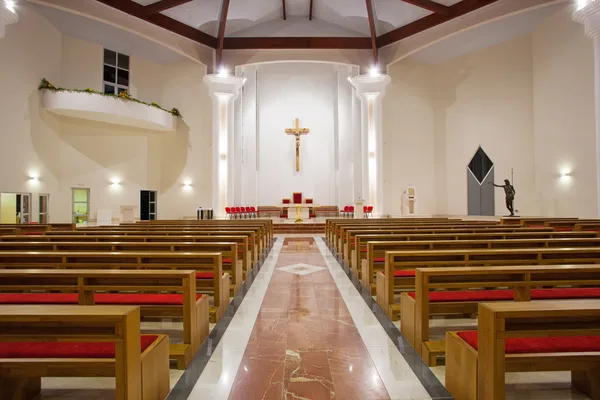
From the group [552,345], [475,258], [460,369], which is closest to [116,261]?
[460,369]

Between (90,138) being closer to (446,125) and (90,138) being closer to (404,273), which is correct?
(446,125)

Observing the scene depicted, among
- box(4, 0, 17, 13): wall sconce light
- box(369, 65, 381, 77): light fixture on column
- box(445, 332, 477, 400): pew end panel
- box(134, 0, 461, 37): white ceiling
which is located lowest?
box(445, 332, 477, 400): pew end panel

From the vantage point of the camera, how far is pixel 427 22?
42.9 ft

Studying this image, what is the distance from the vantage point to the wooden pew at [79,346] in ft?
4.56

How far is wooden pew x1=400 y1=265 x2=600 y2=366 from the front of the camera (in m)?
2.20

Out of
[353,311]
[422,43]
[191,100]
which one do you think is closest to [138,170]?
[191,100]

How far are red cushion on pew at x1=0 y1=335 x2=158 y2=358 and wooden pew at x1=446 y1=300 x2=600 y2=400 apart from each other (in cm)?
147

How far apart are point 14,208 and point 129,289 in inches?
406

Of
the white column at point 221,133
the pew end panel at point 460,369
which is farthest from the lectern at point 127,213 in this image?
the pew end panel at point 460,369

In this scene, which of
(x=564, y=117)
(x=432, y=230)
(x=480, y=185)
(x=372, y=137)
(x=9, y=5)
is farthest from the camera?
(x=372, y=137)

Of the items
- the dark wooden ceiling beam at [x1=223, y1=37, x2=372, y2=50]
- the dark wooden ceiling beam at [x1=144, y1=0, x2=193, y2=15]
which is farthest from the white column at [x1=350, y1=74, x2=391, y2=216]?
the dark wooden ceiling beam at [x1=144, y1=0, x2=193, y2=15]

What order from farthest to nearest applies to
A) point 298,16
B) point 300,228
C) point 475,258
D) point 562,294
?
point 298,16
point 300,228
point 475,258
point 562,294

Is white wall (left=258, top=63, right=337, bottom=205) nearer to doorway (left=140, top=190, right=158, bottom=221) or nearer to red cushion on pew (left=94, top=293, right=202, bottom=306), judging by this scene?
doorway (left=140, top=190, right=158, bottom=221)

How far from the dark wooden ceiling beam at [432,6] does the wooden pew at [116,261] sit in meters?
11.4
